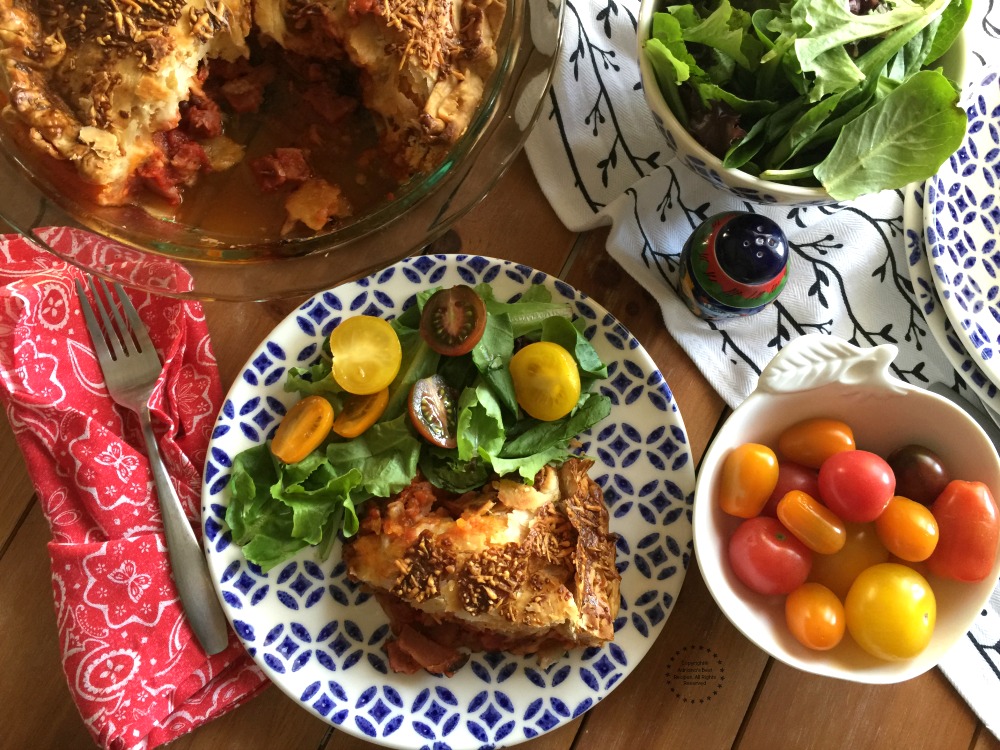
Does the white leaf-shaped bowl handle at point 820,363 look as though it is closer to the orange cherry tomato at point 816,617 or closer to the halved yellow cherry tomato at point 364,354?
the orange cherry tomato at point 816,617

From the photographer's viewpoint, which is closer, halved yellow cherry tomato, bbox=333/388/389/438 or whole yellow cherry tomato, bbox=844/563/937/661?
whole yellow cherry tomato, bbox=844/563/937/661

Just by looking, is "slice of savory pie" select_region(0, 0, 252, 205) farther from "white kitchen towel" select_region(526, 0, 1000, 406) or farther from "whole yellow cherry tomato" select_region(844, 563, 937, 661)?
"whole yellow cherry tomato" select_region(844, 563, 937, 661)

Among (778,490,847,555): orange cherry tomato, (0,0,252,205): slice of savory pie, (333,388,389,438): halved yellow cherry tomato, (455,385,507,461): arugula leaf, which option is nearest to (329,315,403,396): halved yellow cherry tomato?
(333,388,389,438): halved yellow cherry tomato

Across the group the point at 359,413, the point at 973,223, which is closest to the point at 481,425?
the point at 359,413

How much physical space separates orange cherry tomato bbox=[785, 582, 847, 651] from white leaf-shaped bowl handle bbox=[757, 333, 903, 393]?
30 cm

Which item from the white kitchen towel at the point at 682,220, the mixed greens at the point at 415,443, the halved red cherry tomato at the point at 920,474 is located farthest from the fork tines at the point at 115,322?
the halved red cherry tomato at the point at 920,474

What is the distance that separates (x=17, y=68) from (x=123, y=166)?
0.16 metres

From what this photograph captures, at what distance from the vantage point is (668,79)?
1.12 m

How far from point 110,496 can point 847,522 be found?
1.12 m

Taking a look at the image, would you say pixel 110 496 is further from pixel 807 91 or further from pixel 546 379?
pixel 807 91

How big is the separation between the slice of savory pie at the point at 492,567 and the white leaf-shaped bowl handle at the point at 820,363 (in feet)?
1.04

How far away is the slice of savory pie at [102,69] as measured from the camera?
966 mm

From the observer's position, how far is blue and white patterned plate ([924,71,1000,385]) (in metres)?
1.30

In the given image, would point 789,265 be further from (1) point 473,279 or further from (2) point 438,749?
(2) point 438,749
